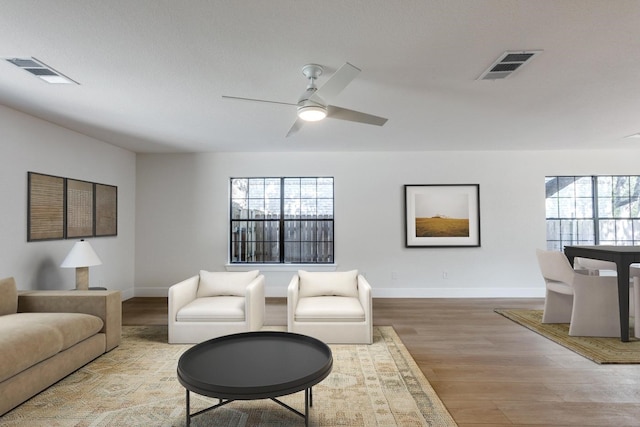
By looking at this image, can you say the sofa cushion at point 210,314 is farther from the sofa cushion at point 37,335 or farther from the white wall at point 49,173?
the white wall at point 49,173

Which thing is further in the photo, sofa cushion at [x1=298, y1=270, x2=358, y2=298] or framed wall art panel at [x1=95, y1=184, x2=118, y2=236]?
framed wall art panel at [x1=95, y1=184, x2=118, y2=236]

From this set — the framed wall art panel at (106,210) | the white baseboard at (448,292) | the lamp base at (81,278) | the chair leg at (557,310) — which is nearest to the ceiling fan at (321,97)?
the lamp base at (81,278)

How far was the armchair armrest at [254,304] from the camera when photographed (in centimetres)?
342

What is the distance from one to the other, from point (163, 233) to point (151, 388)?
363cm

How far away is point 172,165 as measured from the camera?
582 cm

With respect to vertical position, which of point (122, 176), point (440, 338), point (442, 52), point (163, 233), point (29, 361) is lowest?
point (440, 338)

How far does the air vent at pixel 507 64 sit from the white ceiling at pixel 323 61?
0.06 metres

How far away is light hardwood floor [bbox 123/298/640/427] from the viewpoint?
87.4 inches

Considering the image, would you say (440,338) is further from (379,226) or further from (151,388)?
(151,388)

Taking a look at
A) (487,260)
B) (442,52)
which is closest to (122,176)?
(442,52)

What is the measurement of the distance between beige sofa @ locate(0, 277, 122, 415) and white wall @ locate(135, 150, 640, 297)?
253cm

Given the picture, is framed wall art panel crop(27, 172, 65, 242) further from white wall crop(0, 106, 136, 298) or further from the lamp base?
the lamp base

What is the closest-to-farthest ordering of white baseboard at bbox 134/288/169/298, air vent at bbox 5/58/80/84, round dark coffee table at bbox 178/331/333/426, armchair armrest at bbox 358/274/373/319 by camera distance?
1. round dark coffee table at bbox 178/331/333/426
2. air vent at bbox 5/58/80/84
3. armchair armrest at bbox 358/274/373/319
4. white baseboard at bbox 134/288/169/298

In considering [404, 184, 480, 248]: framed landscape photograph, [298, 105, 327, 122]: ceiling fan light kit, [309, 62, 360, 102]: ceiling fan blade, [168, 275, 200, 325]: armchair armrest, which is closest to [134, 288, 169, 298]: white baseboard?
[168, 275, 200, 325]: armchair armrest
